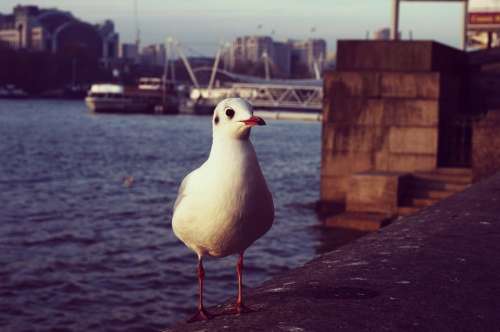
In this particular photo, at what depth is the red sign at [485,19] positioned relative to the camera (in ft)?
68.4

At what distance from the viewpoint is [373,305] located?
9.39ft

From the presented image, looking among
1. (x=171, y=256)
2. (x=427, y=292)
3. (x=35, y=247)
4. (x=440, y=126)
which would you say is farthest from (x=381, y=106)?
(x=427, y=292)

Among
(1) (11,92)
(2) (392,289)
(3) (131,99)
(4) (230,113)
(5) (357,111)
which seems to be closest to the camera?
(4) (230,113)

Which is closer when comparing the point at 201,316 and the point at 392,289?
the point at 201,316

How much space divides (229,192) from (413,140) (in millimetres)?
10232

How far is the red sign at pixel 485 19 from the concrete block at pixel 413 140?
9.43m

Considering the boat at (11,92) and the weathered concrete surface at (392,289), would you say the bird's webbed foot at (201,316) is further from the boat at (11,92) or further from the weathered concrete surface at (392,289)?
the boat at (11,92)

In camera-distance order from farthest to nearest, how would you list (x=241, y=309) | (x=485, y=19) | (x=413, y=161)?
(x=485, y=19) < (x=413, y=161) < (x=241, y=309)

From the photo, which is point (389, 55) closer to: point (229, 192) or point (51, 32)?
point (229, 192)

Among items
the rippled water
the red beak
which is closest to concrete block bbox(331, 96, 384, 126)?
the rippled water

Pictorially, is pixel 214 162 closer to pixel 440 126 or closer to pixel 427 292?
pixel 427 292

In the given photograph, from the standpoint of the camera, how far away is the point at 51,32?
188 m

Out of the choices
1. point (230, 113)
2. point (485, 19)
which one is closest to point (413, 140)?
point (485, 19)

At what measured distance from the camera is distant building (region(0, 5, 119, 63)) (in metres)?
182
